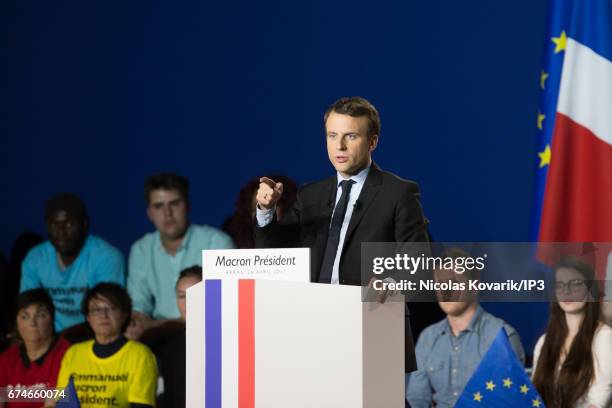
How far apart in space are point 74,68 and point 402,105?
2.39 meters

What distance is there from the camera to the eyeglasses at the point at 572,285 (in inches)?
138

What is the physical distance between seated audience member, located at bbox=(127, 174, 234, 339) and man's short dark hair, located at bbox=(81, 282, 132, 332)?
1.45 feet

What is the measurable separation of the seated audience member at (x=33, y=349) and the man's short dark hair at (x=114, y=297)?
28 cm

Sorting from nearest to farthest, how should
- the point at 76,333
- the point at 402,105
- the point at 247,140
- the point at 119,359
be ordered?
the point at 119,359
the point at 76,333
the point at 402,105
the point at 247,140

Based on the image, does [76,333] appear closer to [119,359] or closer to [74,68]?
[119,359]

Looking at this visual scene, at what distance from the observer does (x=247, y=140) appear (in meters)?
6.50

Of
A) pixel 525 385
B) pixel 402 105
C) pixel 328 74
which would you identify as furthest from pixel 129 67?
pixel 525 385

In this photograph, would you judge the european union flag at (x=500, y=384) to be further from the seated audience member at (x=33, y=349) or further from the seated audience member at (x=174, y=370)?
the seated audience member at (x=33, y=349)

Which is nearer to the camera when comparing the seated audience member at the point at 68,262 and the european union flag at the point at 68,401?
the european union flag at the point at 68,401

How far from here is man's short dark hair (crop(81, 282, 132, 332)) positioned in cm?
502

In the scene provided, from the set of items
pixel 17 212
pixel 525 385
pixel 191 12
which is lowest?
pixel 525 385

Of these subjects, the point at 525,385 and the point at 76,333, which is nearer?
the point at 525,385

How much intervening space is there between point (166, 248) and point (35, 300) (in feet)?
2.70

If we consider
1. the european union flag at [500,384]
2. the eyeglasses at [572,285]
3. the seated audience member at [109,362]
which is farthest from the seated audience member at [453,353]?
the seated audience member at [109,362]
